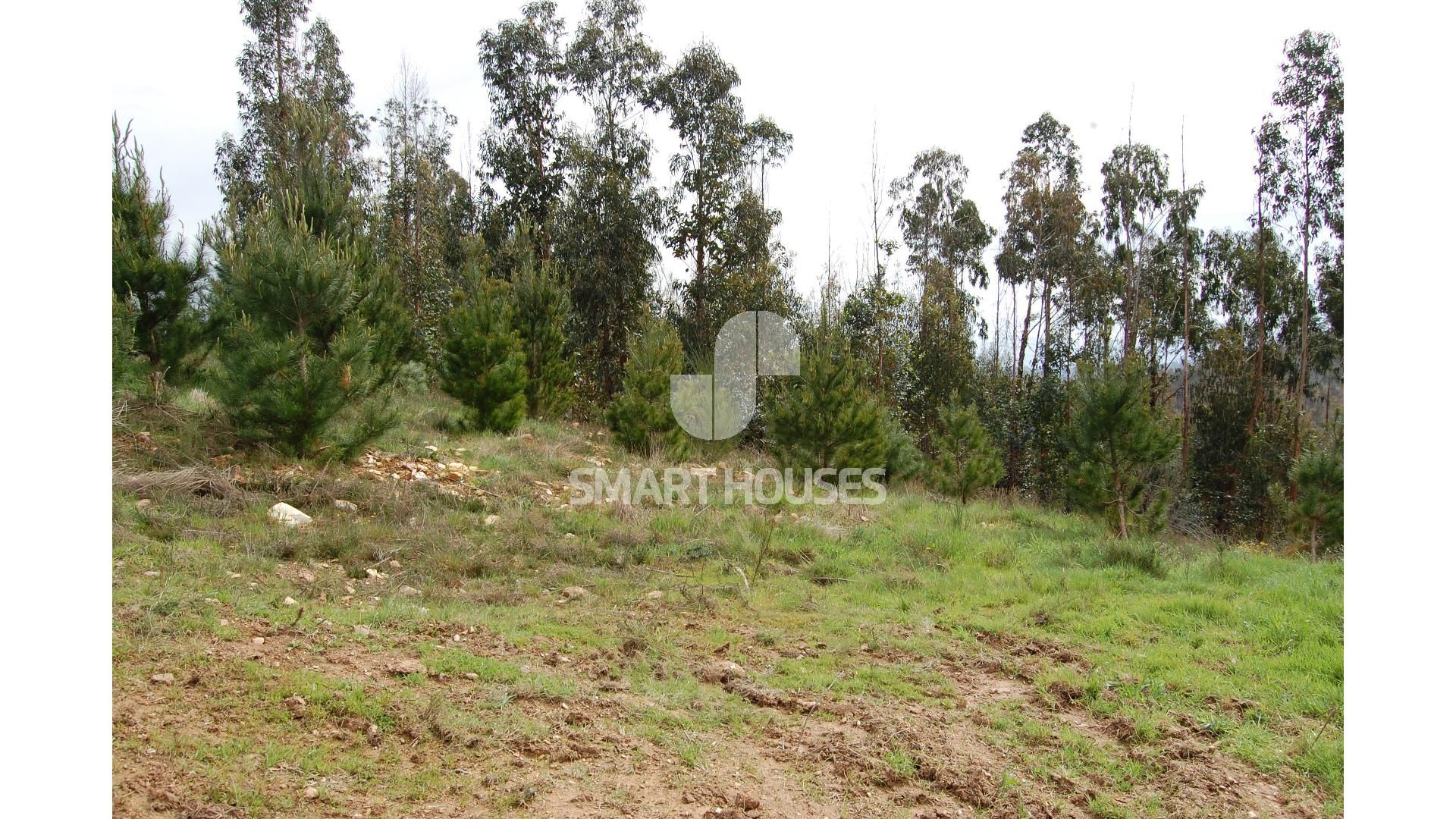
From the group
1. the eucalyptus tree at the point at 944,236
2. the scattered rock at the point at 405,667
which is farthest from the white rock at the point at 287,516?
the eucalyptus tree at the point at 944,236

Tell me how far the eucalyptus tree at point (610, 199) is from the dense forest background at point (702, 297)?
68mm

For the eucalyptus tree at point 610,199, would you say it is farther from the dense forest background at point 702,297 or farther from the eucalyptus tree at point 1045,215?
the eucalyptus tree at point 1045,215

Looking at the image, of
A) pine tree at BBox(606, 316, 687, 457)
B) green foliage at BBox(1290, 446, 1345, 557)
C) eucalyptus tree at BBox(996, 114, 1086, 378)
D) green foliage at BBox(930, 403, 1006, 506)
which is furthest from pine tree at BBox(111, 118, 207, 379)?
eucalyptus tree at BBox(996, 114, 1086, 378)

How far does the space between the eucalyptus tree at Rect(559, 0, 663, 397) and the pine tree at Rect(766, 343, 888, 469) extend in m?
7.99

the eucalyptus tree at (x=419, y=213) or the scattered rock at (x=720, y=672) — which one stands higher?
the eucalyptus tree at (x=419, y=213)

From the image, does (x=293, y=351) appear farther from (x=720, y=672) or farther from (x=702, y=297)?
(x=702, y=297)

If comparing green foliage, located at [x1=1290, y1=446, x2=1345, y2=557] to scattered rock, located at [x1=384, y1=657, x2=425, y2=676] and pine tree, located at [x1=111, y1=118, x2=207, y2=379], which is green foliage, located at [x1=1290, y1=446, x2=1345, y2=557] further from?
pine tree, located at [x1=111, y1=118, x2=207, y2=379]

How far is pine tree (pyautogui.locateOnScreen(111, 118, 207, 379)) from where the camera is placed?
894 centimetres

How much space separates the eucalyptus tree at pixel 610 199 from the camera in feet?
59.6

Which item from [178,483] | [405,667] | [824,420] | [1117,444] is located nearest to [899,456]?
[824,420]

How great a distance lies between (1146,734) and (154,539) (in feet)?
21.2

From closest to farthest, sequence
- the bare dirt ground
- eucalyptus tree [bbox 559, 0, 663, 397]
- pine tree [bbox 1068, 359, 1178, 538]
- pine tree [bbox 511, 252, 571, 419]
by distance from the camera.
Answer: the bare dirt ground < pine tree [bbox 1068, 359, 1178, 538] < pine tree [bbox 511, 252, 571, 419] < eucalyptus tree [bbox 559, 0, 663, 397]

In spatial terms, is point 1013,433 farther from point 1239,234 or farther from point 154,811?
point 154,811
